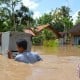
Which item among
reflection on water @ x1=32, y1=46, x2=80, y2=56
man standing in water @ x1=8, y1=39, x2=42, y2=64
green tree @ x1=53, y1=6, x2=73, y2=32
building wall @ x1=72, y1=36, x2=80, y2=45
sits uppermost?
green tree @ x1=53, y1=6, x2=73, y2=32

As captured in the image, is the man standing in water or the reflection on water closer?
the man standing in water

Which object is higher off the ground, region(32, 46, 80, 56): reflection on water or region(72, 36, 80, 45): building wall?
region(72, 36, 80, 45): building wall

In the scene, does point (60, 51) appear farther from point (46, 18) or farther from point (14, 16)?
point (46, 18)

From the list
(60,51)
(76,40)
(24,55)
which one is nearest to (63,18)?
(76,40)

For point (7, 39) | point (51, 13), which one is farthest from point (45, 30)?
point (7, 39)

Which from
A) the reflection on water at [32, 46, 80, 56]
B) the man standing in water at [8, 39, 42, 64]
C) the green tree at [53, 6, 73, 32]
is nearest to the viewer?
the man standing in water at [8, 39, 42, 64]

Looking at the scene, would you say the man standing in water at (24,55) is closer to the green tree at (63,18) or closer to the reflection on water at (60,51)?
the reflection on water at (60,51)

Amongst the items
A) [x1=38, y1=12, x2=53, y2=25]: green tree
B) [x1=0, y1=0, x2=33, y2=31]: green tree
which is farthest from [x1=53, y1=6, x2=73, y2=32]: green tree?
[x1=0, y1=0, x2=33, y2=31]: green tree

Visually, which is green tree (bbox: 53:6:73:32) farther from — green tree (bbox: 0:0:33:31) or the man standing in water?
the man standing in water

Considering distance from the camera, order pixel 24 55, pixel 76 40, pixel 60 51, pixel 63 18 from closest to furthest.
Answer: pixel 24 55
pixel 60 51
pixel 76 40
pixel 63 18

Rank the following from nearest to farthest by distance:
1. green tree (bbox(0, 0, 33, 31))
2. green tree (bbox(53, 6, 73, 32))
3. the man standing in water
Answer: the man standing in water → green tree (bbox(0, 0, 33, 31)) → green tree (bbox(53, 6, 73, 32))

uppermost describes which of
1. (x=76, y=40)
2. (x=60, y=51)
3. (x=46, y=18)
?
(x=46, y=18)

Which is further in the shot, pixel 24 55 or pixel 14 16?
pixel 14 16

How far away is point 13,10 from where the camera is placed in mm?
57000
